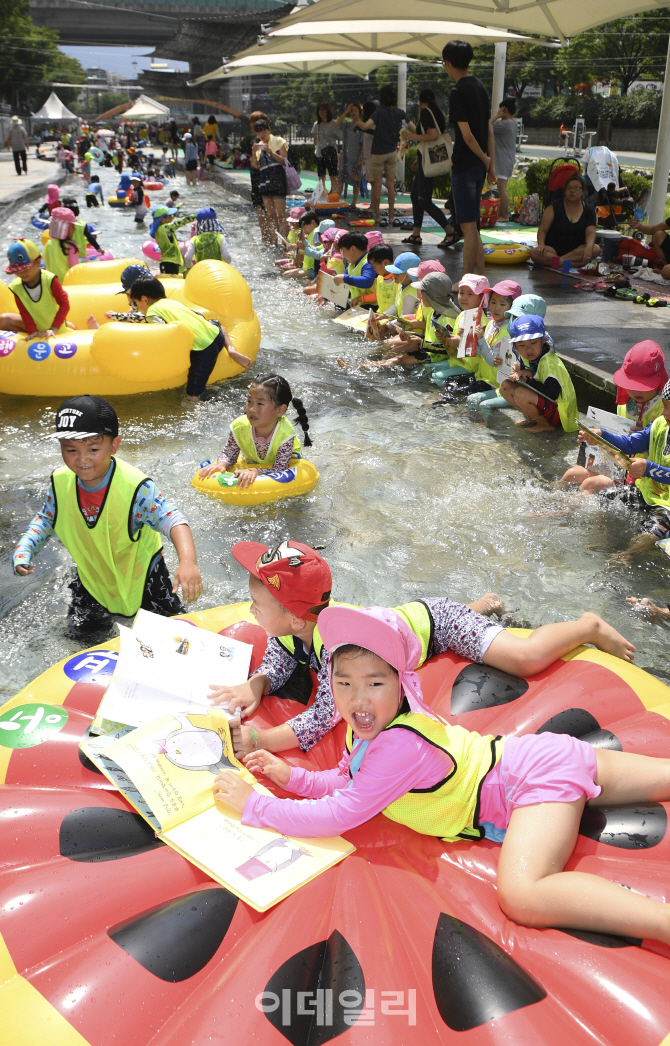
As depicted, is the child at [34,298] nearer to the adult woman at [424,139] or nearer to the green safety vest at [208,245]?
the green safety vest at [208,245]

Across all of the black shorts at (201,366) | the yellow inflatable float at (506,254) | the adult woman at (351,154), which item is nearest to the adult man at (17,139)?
→ the adult woman at (351,154)

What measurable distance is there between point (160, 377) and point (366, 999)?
5328 millimetres

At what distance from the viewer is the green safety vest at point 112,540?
9.76 feet

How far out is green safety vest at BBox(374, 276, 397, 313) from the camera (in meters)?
8.02

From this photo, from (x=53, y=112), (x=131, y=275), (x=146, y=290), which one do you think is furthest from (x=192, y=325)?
(x=53, y=112)

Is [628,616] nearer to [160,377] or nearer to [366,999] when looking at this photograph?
[366,999]

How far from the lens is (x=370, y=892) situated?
1817mm

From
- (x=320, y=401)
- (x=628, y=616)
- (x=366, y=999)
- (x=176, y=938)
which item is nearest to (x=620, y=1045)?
(x=366, y=999)

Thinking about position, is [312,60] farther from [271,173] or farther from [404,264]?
[404,264]

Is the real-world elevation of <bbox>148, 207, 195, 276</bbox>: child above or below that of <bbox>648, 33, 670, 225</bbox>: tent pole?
below

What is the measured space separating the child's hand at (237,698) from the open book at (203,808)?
0.11 metres

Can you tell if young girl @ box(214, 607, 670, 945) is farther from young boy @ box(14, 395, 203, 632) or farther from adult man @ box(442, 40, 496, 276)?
adult man @ box(442, 40, 496, 276)

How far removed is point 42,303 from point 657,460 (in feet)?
16.3

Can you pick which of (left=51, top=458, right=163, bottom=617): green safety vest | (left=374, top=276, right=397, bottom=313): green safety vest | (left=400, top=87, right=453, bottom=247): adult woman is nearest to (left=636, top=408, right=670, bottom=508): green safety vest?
(left=51, top=458, right=163, bottom=617): green safety vest
